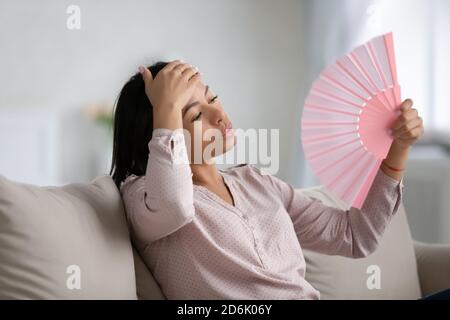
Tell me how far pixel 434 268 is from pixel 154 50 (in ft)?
8.87

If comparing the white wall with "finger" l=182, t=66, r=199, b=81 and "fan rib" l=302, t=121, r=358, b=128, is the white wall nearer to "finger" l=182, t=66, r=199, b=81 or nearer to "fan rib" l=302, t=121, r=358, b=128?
"fan rib" l=302, t=121, r=358, b=128

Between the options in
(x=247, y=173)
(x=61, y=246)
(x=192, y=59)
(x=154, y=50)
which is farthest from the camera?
(x=192, y=59)

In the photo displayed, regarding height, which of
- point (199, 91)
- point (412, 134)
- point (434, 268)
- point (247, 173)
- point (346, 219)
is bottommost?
point (434, 268)

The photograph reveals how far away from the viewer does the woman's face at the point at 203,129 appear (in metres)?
1.47

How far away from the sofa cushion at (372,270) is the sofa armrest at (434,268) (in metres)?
0.06

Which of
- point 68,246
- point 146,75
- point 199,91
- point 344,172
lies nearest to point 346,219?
point 344,172

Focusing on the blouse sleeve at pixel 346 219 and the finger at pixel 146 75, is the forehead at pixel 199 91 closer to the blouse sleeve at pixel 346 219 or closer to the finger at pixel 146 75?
the finger at pixel 146 75

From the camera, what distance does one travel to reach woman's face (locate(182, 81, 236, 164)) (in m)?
1.47

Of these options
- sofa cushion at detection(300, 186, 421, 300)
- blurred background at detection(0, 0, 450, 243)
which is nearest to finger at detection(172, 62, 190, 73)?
sofa cushion at detection(300, 186, 421, 300)

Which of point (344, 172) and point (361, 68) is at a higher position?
point (361, 68)

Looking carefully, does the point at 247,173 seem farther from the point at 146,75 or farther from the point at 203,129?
the point at 146,75

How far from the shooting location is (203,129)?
4.84 ft

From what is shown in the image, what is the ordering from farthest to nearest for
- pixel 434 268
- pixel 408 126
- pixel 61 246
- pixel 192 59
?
pixel 192 59 → pixel 434 268 → pixel 408 126 → pixel 61 246

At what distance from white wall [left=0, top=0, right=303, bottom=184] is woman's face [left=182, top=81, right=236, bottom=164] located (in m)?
2.56
